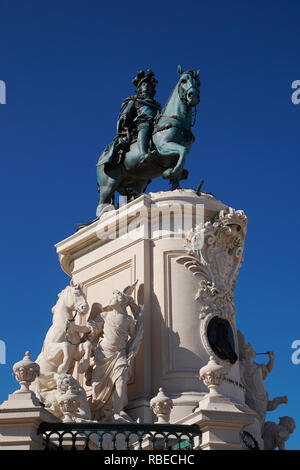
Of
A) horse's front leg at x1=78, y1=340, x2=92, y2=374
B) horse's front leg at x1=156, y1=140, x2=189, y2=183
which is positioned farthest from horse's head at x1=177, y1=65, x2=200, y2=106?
horse's front leg at x1=78, y1=340, x2=92, y2=374

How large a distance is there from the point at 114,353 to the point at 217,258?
9.23 ft

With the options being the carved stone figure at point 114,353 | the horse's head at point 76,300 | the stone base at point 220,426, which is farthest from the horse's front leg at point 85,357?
the stone base at point 220,426

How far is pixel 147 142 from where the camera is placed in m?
15.8

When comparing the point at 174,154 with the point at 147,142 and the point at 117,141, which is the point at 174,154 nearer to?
the point at 147,142

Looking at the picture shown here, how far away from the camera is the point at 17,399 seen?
9180 millimetres

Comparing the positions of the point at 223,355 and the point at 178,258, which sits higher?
the point at 178,258

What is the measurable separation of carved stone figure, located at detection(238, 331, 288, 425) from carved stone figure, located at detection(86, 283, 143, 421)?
2.75 meters

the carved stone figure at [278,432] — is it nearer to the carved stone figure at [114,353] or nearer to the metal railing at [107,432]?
the carved stone figure at [114,353]

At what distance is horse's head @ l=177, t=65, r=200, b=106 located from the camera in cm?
1527

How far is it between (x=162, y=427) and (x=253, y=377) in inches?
206
